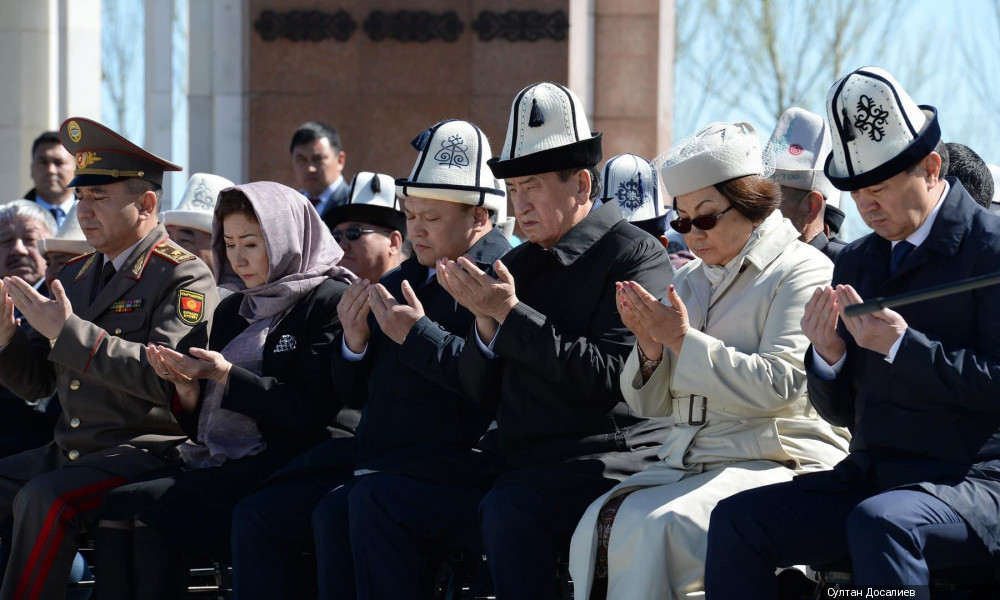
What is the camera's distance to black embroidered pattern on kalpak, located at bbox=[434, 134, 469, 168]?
17.9ft

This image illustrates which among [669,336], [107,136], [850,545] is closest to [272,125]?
[107,136]

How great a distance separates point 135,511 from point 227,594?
583 mm

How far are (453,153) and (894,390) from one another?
2.08 metres

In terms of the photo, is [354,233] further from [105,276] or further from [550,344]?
[550,344]

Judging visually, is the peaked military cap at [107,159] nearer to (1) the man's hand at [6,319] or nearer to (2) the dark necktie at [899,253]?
(1) the man's hand at [6,319]

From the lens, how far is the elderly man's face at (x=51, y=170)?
952 cm

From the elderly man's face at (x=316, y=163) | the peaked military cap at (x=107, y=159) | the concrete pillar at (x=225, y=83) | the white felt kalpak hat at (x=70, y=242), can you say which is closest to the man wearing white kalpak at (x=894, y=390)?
the peaked military cap at (x=107, y=159)

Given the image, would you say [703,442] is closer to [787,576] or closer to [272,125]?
[787,576]

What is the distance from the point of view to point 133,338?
5.96 metres

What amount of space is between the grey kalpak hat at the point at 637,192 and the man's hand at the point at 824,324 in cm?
276

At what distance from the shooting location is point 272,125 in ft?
37.3

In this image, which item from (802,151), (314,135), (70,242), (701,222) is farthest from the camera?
(314,135)

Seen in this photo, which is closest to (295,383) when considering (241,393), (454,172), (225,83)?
(241,393)

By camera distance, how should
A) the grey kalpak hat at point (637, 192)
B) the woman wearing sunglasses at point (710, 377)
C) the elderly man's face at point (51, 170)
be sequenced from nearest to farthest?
the woman wearing sunglasses at point (710, 377)
the grey kalpak hat at point (637, 192)
the elderly man's face at point (51, 170)
